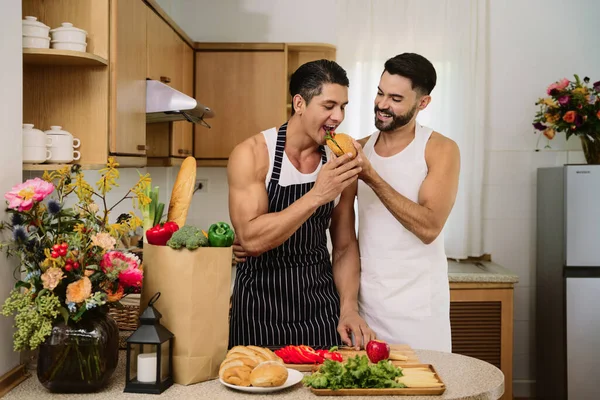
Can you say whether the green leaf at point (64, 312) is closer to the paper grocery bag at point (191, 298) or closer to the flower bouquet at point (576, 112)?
the paper grocery bag at point (191, 298)

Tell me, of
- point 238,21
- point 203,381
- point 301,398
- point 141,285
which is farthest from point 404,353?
point 238,21

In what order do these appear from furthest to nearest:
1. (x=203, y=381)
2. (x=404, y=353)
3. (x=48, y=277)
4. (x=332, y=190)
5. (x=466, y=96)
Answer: (x=466, y=96)
(x=332, y=190)
(x=404, y=353)
(x=203, y=381)
(x=48, y=277)

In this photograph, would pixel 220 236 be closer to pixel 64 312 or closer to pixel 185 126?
pixel 64 312

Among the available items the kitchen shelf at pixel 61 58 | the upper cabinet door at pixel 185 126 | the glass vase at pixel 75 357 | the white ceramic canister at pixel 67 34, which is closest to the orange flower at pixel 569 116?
the upper cabinet door at pixel 185 126

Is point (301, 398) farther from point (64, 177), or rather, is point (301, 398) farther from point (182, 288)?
point (64, 177)

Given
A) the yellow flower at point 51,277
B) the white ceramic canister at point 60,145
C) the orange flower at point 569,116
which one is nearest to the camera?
the yellow flower at point 51,277

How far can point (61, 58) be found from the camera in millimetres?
2182

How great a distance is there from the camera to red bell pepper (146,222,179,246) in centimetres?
163

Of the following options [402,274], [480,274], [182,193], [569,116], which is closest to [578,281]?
[480,274]

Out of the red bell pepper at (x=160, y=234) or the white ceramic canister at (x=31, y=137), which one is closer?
the red bell pepper at (x=160, y=234)

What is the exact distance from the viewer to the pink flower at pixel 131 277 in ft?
5.33

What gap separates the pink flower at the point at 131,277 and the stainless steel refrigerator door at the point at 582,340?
2.89 m

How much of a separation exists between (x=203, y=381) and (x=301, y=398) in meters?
0.24

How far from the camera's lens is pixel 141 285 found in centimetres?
168
